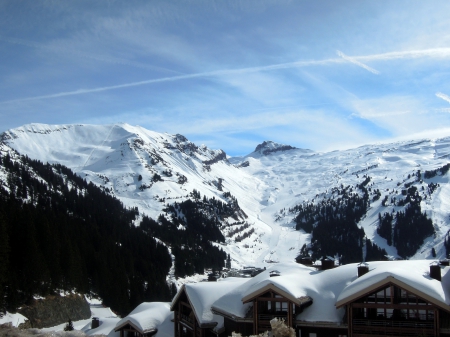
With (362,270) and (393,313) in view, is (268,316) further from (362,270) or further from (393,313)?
(393,313)

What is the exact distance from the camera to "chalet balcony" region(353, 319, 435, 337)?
2955cm

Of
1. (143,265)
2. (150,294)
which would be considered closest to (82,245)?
(150,294)

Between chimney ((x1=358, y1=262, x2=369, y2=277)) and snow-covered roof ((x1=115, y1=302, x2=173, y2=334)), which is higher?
chimney ((x1=358, y1=262, x2=369, y2=277))

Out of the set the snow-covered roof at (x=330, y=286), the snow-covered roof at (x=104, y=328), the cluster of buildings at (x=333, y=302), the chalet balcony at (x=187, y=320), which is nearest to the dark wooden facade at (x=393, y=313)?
the cluster of buildings at (x=333, y=302)

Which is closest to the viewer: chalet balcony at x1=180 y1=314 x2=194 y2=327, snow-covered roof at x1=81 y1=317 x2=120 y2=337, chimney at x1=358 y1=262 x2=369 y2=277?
chimney at x1=358 y1=262 x2=369 y2=277

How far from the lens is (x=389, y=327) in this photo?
99.7ft

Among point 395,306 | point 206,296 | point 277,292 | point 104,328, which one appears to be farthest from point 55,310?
point 395,306

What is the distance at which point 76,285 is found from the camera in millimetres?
76750

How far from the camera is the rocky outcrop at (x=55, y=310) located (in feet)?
197

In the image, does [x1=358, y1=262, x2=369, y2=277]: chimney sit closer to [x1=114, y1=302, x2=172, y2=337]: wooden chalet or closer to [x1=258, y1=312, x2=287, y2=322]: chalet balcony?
[x1=258, y1=312, x2=287, y2=322]: chalet balcony

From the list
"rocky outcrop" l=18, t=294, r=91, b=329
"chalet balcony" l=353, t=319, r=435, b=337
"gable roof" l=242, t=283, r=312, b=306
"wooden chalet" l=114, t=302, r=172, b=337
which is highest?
"gable roof" l=242, t=283, r=312, b=306

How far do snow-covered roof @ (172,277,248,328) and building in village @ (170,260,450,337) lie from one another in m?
0.08

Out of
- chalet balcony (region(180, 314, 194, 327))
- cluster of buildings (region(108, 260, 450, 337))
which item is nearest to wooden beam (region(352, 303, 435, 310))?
cluster of buildings (region(108, 260, 450, 337))

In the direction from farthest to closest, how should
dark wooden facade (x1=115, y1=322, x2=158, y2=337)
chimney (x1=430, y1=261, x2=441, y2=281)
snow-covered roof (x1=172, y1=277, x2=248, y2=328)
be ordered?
dark wooden facade (x1=115, y1=322, x2=158, y2=337) < snow-covered roof (x1=172, y1=277, x2=248, y2=328) < chimney (x1=430, y1=261, x2=441, y2=281)
